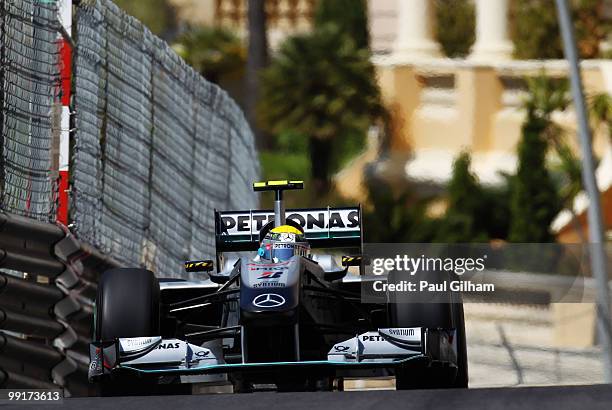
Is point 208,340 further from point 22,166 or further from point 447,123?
point 447,123

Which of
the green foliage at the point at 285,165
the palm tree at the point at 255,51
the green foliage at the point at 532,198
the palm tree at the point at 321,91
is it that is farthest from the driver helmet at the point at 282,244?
the palm tree at the point at 255,51

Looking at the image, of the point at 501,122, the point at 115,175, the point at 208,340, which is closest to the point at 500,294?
the point at 115,175

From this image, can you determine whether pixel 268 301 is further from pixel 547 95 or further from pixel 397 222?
pixel 547 95

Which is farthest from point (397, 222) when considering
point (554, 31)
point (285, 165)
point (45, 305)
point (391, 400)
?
point (391, 400)

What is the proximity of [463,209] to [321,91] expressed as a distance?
873 centimetres

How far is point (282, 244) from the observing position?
45.3ft

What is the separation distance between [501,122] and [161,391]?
128 feet

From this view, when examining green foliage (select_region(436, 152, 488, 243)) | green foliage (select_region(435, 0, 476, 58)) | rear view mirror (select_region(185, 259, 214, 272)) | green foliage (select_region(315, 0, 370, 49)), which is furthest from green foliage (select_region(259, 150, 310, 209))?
rear view mirror (select_region(185, 259, 214, 272))

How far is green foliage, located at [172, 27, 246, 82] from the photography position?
197 ft

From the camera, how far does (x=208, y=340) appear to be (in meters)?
13.5

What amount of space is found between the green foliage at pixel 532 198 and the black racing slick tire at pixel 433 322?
3047 centimetres

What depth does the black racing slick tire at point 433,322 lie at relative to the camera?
1312 centimetres

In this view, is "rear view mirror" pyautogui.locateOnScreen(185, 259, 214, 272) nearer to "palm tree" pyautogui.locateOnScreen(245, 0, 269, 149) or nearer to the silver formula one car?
the silver formula one car

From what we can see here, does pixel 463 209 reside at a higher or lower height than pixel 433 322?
higher
